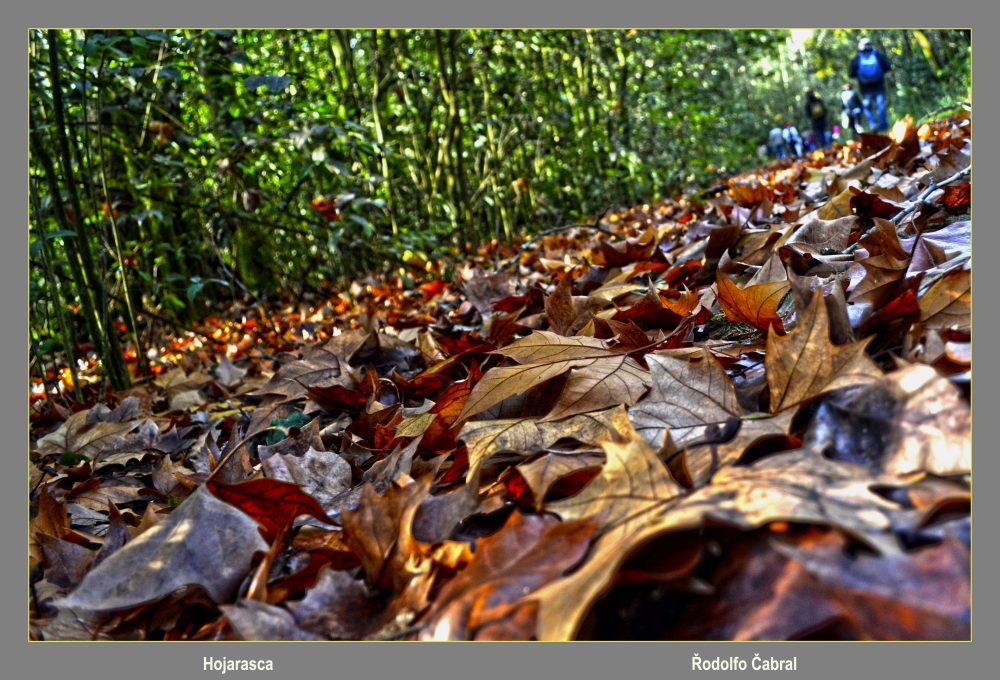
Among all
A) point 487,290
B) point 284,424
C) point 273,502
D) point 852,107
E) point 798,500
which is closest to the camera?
point 798,500

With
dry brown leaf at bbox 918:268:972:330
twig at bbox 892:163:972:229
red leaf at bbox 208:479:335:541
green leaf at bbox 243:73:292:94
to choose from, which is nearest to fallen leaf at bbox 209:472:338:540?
red leaf at bbox 208:479:335:541

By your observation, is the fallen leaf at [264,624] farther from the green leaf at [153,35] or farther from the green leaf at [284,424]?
the green leaf at [153,35]

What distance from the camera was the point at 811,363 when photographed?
2.60 feet

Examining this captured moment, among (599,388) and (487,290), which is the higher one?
(599,388)

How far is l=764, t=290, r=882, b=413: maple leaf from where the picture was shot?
2.44 ft

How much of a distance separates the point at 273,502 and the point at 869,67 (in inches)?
387

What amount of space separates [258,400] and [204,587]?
50.7 inches

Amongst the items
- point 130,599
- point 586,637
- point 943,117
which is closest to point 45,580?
point 130,599

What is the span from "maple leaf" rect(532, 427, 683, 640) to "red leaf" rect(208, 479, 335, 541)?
0.37 meters

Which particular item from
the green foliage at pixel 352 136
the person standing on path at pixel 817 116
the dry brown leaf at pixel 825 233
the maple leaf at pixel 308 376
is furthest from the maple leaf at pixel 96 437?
the person standing on path at pixel 817 116

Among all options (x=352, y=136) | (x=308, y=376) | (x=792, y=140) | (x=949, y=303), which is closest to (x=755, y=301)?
(x=949, y=303)

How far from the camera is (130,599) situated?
2.54ft

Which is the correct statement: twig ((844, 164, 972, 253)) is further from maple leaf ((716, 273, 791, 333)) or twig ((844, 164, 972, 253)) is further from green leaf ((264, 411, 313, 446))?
green leaf ((264, 411, 313, 446))

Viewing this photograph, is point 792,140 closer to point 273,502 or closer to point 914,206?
point 914,206
